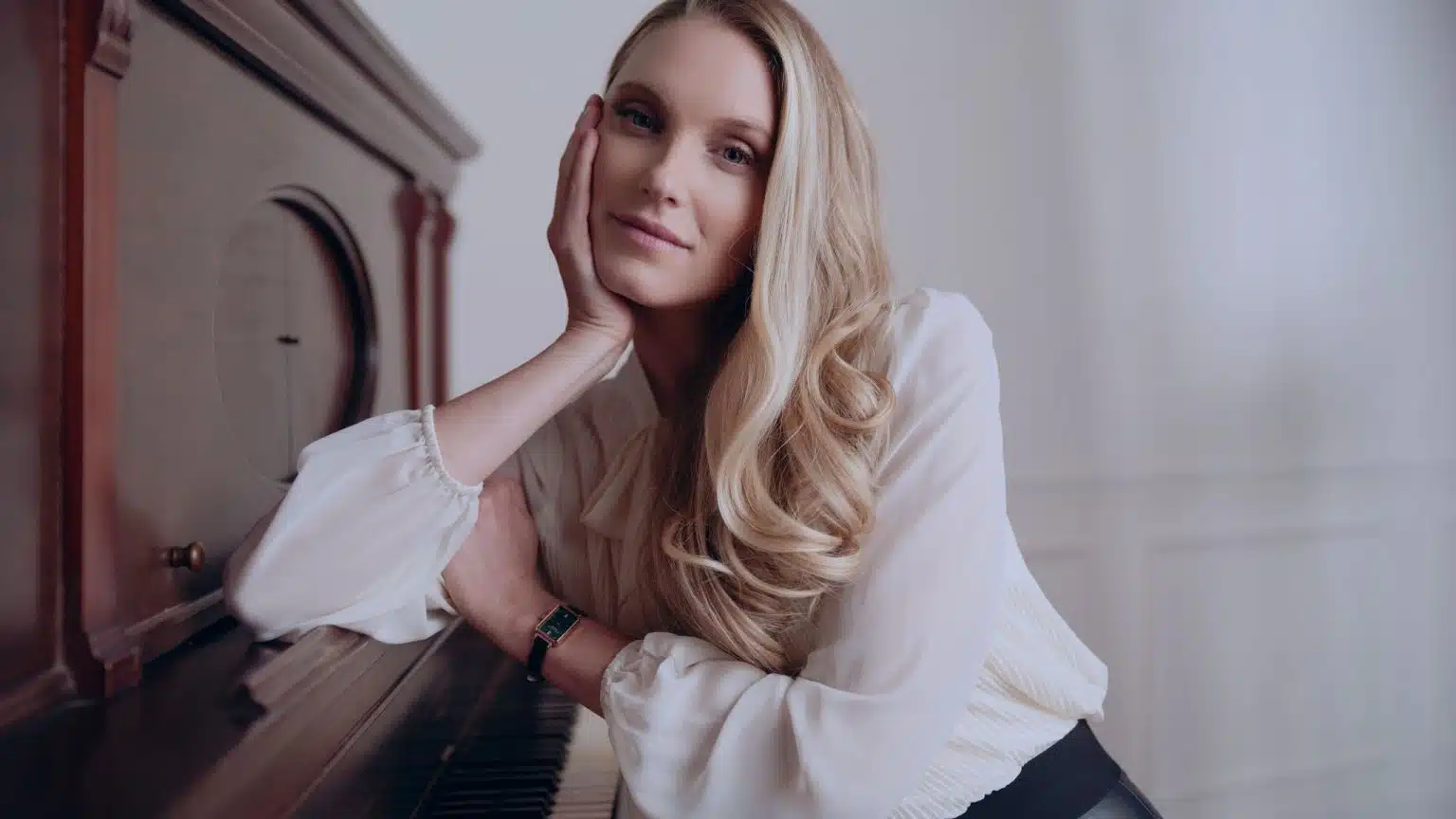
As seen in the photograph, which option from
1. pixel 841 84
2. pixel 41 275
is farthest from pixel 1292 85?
pixel 41 275

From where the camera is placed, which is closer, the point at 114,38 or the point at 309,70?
the point at 114,38

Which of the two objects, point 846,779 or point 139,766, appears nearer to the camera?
point 139,766

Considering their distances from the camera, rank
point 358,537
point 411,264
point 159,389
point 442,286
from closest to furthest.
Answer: point 159,389 → point 358,537 → point 411,264 → point 442,286

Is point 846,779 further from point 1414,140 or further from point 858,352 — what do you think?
point 1414,140

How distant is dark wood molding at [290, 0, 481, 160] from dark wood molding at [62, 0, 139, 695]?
262 millimetres

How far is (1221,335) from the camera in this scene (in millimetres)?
2279

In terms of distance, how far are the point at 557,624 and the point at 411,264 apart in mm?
687

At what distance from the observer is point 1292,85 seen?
229cm

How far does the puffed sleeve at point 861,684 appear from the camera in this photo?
0.78 m

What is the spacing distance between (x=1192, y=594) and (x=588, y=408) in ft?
5.96

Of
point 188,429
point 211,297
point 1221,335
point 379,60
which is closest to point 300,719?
point 188,429

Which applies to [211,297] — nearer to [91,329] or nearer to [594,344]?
[91,329]

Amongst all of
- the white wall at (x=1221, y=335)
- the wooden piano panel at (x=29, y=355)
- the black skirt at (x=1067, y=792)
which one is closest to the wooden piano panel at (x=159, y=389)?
the wooden piano panel at (x=29, y=355)

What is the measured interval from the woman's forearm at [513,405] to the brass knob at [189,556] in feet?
0.72
